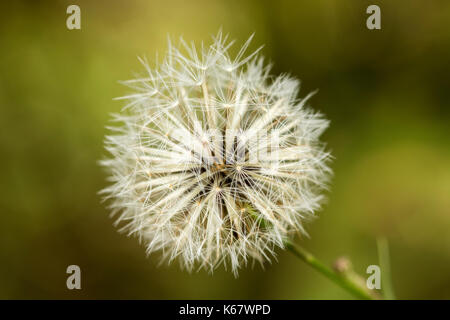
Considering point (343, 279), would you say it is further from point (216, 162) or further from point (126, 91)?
point (126, 91)

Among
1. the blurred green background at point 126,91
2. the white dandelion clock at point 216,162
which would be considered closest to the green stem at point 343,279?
the white dandelion clock at point 216,162

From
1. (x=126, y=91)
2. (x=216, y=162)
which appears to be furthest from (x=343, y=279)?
(x=126, y=91)

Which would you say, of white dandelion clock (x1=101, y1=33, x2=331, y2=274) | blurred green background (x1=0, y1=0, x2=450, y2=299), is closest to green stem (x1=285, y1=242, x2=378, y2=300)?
white dandelion clock (x1=101, y1=33, x2=331, y2=274)

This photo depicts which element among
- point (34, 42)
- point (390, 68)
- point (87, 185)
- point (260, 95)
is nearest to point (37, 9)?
point (34, 42)

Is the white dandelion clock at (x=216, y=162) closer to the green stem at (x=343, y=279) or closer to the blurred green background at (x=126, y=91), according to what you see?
the green stem at (x=343, y=279)

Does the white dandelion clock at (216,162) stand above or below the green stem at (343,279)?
above

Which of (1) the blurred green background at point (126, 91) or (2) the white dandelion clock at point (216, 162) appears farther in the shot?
(1) the blurred green background at point (126, 91)
